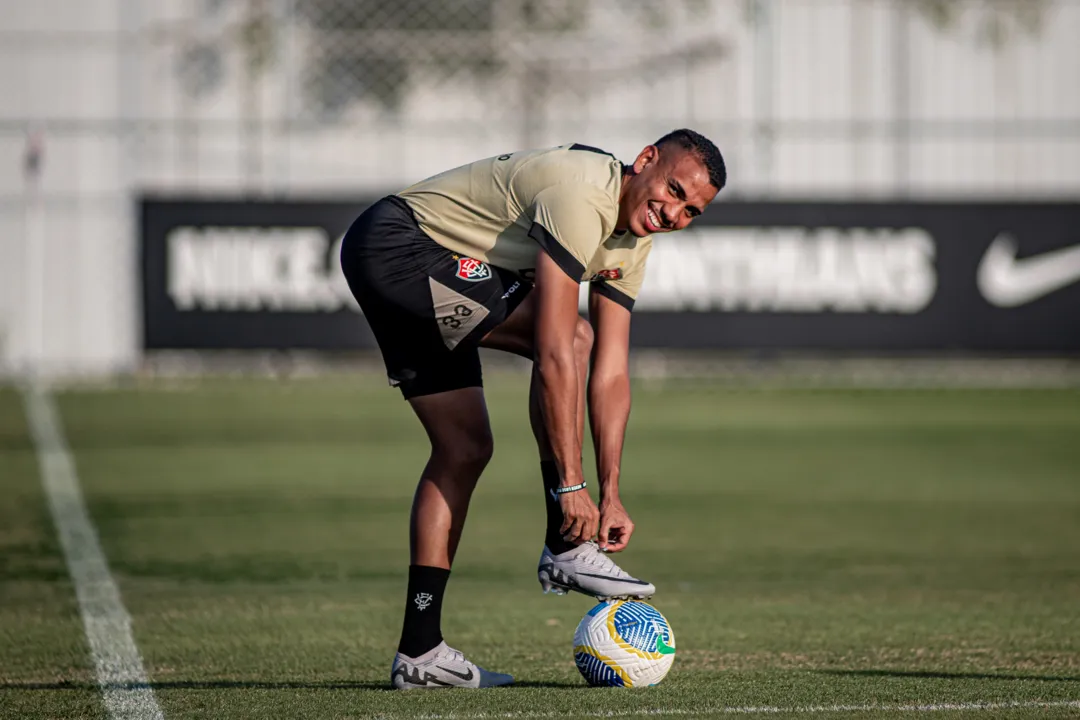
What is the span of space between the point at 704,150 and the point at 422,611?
1794mm

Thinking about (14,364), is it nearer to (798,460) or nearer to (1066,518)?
(798,460)

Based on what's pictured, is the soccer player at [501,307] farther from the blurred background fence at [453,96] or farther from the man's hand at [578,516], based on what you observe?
the blurred background fence at [453,96]

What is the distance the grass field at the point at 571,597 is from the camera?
18.6ft

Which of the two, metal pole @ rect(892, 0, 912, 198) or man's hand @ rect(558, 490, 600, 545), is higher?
metal pole @ rect(892, 0, 912, 198)

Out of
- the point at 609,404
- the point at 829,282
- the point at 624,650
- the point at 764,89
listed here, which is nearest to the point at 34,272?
the point at 764,89

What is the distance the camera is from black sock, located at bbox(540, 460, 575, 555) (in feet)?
19.0

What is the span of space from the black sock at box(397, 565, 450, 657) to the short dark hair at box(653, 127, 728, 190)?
1.62 meters

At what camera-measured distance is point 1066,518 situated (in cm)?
1055

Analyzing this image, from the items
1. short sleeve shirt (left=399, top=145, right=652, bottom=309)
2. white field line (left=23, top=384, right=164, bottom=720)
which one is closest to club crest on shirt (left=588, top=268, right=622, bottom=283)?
short sleeve shirt (left=399, top=145, right=652, bottom=309)

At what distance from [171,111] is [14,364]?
4.27 meters

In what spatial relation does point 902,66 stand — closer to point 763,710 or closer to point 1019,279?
point 1019,279

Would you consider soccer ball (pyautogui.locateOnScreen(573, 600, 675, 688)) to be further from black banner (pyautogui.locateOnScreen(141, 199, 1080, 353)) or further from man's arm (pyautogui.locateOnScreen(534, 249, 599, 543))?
black banner (pyautogui.locateOnScreen(141, 199, 1080, 353))

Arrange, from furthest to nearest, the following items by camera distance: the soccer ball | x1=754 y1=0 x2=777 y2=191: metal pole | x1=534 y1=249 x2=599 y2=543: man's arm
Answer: x1=754 y1=0 x2=777 y2=191: metal pole → the soccer ball → x1=534 y1=249 x2=599 y2=543: man's arm

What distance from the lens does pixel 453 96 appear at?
25.3 meters
